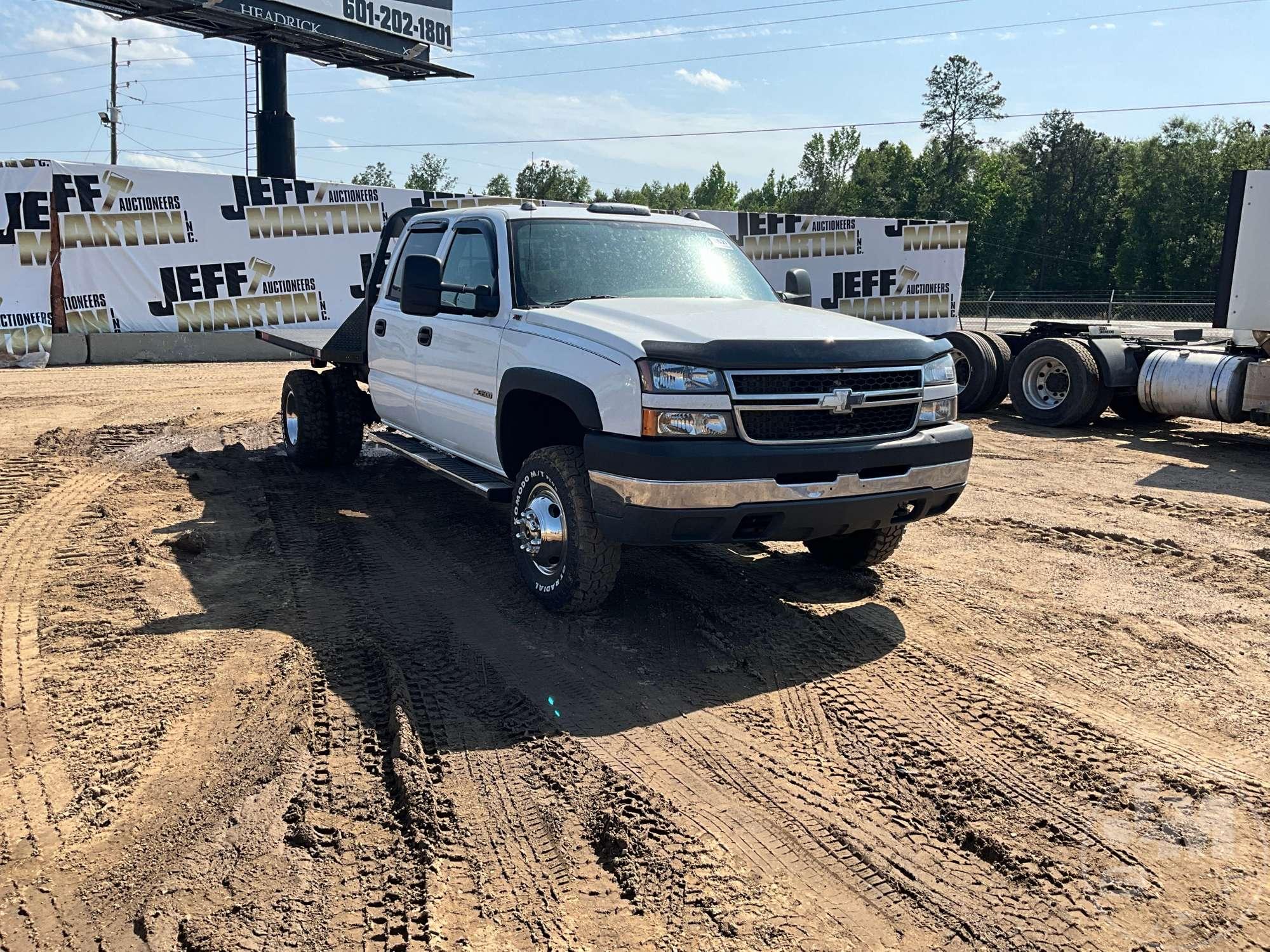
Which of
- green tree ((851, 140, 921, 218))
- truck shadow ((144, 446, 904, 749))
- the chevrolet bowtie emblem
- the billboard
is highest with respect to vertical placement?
green tree ((851, 140, 921, 218))

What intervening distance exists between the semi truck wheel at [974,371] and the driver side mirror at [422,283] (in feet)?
30.0

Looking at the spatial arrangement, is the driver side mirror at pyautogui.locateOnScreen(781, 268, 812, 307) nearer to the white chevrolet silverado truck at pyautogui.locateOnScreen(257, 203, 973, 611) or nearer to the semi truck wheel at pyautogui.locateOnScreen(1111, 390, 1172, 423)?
the white chevrolet silverado truck at pyautogui.locateOnScreen(257, 203, 973, 611)

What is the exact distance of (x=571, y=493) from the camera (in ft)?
16.3

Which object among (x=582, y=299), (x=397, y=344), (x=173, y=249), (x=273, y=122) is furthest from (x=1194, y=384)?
(x=273, y=122)

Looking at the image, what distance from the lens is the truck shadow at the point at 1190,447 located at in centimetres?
917

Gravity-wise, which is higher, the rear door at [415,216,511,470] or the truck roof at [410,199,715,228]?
the truck roof at [410,199,715,228]

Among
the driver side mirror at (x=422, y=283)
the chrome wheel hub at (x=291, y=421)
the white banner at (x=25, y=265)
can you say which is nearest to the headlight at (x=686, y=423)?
the driver side mirror at (x=422, y=283)

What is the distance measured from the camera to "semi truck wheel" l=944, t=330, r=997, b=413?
43.9ft

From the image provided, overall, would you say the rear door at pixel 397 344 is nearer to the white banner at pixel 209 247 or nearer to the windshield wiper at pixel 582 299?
the windshield wiper at pixel 582 299

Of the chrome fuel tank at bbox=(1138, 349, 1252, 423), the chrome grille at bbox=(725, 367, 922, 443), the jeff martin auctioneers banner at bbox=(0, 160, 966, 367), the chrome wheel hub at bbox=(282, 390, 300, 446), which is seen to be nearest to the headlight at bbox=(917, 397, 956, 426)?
the chrome grille at bbox=(725, 367, 922, 443)

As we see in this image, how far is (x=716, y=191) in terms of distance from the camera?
11988 centimetres

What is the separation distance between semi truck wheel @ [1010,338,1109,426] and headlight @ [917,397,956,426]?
25.3ft

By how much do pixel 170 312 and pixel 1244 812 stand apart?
17985 millimetres

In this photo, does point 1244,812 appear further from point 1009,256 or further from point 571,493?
point 1009,256
